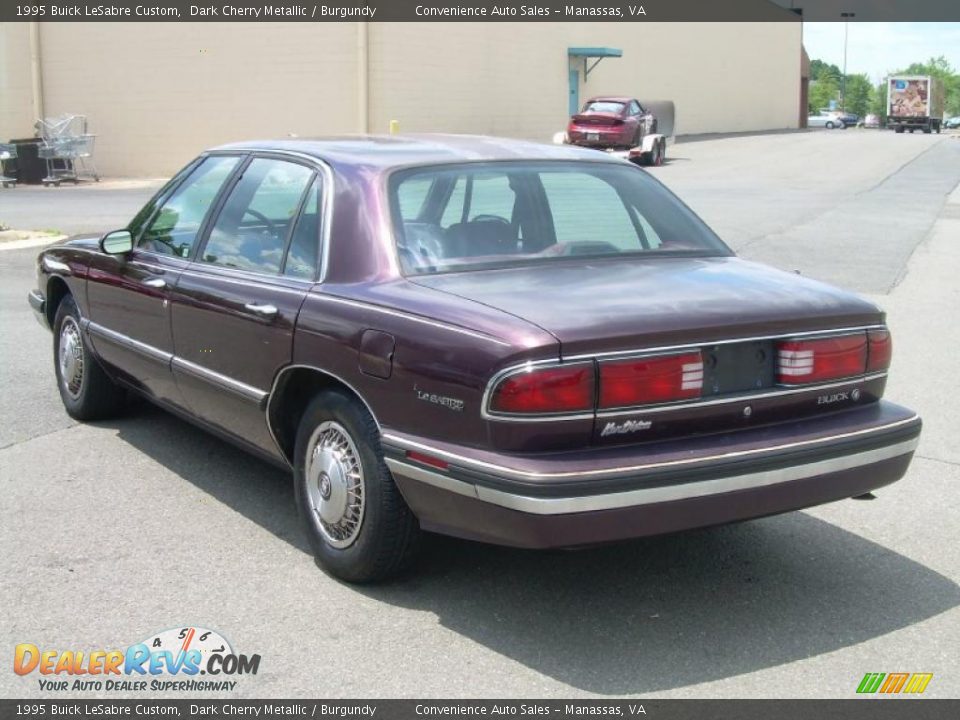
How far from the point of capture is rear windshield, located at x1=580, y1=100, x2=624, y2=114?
3084 centimetres

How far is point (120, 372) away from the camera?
5.95m

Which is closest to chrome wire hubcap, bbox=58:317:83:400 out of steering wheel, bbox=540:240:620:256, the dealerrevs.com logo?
the dealerrevs.com logo

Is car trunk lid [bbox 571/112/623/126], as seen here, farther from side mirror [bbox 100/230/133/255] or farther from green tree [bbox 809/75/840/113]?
green tree [bbox 809/75/840/113]

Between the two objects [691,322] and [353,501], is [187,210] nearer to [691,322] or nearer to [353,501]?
[353,501]

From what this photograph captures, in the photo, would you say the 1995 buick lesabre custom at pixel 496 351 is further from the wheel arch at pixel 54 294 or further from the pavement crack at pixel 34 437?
the wheel arch at pixel 54 294

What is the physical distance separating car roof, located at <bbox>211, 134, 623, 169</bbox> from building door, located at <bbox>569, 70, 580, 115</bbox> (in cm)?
3405

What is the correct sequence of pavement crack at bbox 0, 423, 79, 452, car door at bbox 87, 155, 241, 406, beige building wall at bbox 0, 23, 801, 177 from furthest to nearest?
beige building wall at bbox 0, 23, 801, 177 < pavement crack at bbox 0, 423, 79, 452 < car door at bbox 87, 155, 241, 406

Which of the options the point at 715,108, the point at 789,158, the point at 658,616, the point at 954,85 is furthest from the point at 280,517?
the point at 954,85

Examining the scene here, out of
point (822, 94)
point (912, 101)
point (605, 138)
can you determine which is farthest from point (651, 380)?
point (822, 94)

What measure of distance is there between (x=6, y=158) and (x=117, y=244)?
73.7 feet

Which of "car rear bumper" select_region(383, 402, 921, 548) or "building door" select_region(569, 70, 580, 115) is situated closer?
"car rear bumper" select_region(383, 402, 921, 548)

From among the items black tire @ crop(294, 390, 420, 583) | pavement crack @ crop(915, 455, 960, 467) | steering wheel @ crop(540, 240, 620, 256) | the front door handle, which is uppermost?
steering wheel @ crop(540, 240, 620, 256)

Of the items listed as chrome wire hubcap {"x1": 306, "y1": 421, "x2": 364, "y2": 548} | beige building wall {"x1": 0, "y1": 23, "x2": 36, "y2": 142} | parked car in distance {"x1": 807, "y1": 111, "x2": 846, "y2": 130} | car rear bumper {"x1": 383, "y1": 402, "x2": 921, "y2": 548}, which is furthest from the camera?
parked car in distance {"x1": 807, "y1": 111, "x2": 846, "y2": 130}

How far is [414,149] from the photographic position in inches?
195
